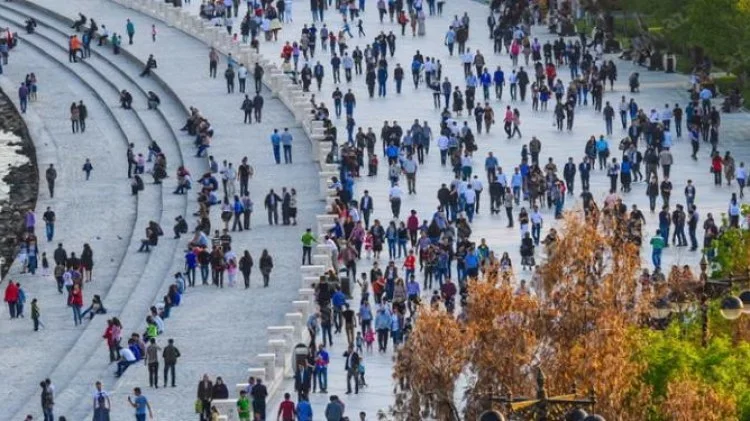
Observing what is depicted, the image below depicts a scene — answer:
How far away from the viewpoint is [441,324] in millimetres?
46781

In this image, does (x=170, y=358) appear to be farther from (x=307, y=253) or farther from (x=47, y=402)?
(x=307, y=253)

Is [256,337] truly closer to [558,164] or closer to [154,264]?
[154,264]

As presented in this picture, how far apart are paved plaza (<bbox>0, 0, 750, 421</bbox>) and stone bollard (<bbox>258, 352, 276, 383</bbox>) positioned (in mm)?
Answer: 748

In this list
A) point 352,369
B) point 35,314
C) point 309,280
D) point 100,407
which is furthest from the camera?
point 35,314

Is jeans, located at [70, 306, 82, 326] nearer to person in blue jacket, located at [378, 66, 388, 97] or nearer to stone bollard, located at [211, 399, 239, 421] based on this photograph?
stone bollard, located at [211, 399, 239, 421]

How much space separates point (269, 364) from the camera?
57.9 meters

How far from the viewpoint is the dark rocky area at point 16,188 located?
80375 mm

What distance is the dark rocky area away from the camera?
3164 inches

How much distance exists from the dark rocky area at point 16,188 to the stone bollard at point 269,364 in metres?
19.1

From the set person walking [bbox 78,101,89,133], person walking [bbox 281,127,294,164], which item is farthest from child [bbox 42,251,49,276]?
person walking [bbox 78,101,89,133]

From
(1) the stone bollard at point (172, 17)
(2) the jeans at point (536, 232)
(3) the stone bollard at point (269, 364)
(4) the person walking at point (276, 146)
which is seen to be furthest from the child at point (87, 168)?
(3) the stone bollard at point (269, 364)

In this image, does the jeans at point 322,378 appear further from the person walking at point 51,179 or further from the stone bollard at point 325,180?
the person walking at point 51,179

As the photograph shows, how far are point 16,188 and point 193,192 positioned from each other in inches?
424

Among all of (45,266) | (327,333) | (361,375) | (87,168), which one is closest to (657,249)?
(327,333)
